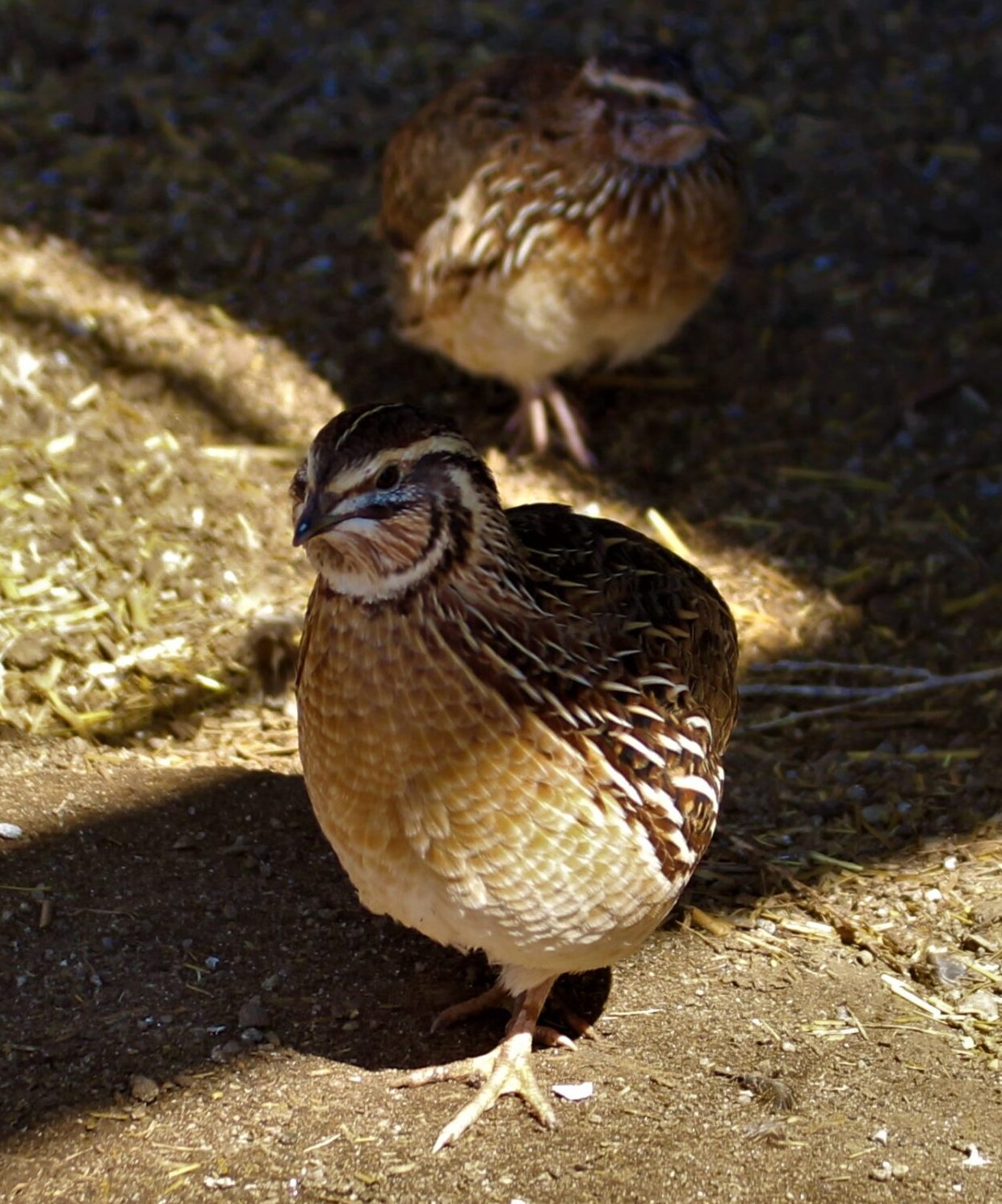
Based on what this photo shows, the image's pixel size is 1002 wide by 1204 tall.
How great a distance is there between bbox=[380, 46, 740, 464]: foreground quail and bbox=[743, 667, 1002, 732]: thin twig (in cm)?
170

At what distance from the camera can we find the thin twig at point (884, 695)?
195 inches

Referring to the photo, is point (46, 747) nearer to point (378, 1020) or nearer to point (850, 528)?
point (378, 1020)

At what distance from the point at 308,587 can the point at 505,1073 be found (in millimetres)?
2066

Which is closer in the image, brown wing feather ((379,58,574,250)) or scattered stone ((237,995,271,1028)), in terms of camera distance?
scattered stone ((237,995,271,1028))

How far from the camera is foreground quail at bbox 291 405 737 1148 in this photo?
3088 millimetres

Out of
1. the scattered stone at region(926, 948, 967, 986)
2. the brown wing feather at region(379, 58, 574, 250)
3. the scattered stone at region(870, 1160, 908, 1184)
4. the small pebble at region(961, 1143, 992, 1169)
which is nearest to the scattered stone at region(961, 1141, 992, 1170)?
the small pebble at region(961, 1143, 992, 1169)

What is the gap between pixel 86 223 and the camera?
6.68m

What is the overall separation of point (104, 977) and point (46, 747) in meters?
0.94

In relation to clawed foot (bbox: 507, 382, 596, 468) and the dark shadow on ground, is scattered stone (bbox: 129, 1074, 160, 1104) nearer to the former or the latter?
the dark shadow on ground

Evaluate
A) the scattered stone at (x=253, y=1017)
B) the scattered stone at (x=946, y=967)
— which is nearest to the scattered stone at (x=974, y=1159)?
the scattered stone at (x=946, y=967)

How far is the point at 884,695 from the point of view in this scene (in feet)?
16.2

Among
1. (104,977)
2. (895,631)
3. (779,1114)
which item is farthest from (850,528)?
(104,977)

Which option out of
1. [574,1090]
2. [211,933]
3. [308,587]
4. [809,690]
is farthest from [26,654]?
[809,690]

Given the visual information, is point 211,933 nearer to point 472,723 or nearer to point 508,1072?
point 508,1072
